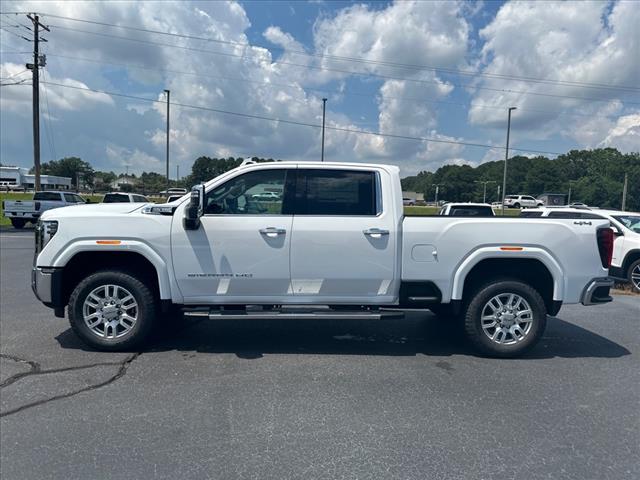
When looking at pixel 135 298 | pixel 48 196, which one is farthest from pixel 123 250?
pixel 48 196

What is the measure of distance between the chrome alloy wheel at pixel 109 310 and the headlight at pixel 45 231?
75cm

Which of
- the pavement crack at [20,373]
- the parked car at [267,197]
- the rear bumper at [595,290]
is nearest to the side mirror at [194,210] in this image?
the parked car at [267,197]

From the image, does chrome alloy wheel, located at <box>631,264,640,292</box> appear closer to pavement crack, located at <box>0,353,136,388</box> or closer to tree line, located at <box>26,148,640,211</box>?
pavement crack, located at <box>0,353,136,388</box>

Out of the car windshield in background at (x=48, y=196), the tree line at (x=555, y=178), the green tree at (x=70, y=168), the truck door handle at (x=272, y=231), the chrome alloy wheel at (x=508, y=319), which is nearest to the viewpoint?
the truck door handle at (x=272, y=231)

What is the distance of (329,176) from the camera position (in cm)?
538

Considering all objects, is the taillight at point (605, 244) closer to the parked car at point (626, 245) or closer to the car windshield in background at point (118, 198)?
the parked car at point (626, 245)

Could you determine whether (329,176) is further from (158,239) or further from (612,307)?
(612,307)

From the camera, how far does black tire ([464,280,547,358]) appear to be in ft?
17.3

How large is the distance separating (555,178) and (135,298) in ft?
311

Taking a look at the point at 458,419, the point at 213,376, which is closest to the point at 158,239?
the point at 213,376

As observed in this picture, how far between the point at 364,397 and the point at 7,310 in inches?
231

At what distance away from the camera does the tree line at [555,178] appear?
5738 centimetres

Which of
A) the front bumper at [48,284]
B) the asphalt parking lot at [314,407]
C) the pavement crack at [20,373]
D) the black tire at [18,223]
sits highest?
the front bumper at [48,284]

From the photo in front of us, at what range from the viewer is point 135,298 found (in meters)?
5.20
